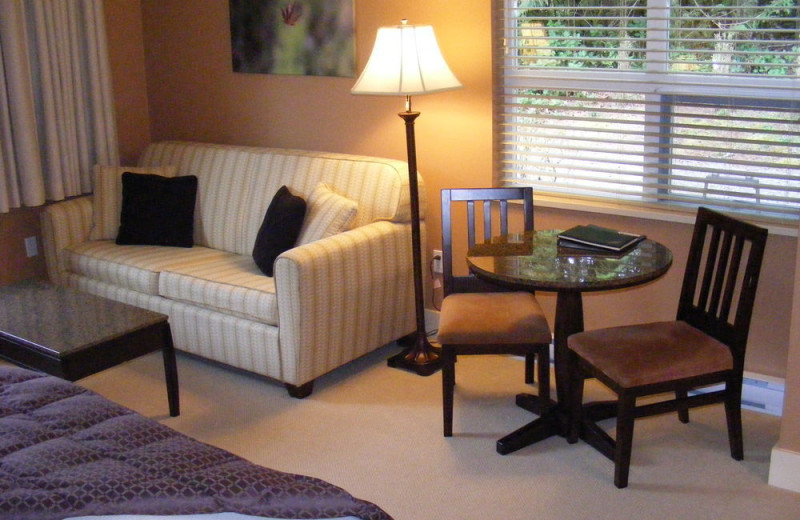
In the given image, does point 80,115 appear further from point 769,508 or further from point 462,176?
point 769,508

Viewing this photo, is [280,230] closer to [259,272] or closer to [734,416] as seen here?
[259,272]

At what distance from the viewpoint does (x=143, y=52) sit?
5.11 meters

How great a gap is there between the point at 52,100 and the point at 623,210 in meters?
2.97

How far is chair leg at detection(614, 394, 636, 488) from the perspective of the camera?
2756mm

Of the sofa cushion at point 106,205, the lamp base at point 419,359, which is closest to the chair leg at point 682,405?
the lamp base at point 419,359

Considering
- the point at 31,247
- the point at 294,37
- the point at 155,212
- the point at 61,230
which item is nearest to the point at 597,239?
the point at 294,37

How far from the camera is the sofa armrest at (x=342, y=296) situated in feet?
11.2

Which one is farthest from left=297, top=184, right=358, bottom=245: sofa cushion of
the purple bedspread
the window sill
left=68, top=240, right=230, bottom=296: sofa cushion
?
the purple bedspread

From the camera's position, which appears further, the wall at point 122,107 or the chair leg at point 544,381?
the wall at point 122,107

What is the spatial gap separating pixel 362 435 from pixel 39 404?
53.8 inches

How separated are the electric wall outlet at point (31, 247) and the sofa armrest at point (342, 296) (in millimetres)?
1930

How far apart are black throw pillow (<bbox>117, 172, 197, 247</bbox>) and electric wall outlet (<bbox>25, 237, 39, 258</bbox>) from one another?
0.60 meters

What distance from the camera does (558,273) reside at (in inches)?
112

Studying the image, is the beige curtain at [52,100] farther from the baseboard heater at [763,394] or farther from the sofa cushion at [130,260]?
the baseboard heater at [763,394]
